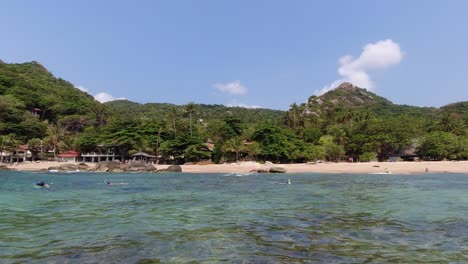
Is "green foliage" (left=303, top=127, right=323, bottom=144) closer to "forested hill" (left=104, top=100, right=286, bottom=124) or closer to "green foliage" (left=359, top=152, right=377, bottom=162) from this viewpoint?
"green foliage" (left=359, top=152, right=377, bottom=162)

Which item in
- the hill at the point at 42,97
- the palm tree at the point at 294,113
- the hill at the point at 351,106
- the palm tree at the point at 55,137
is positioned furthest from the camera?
the hill at the point at 351,106

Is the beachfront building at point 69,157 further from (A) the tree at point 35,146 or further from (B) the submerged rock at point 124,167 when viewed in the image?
(B) the submerged rock at point 124,167

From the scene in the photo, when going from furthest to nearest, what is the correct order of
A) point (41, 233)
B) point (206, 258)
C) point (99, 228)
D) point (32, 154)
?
point (32, 154) → point (99, 228) → point (41, 233) → point (206, 258)

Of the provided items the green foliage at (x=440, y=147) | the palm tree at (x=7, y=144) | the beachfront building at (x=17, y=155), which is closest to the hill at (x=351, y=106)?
the green foliage at (x=440, y=147)

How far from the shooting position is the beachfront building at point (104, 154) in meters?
85.2

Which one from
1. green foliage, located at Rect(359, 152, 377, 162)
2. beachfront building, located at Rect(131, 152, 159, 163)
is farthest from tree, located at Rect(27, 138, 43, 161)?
green foliage, located at Rect(359, 152, 377, 162)

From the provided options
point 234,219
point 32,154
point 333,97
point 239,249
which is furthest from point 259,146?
point 333,97

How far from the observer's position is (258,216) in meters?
14.0

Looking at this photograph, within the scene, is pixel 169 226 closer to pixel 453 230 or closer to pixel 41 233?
pixel 41 233

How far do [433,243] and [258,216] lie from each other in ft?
20.7

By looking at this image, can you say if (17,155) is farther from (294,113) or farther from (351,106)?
(351,106)

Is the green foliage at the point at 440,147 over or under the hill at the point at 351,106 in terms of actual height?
under

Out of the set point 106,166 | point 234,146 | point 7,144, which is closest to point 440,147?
point 234,146

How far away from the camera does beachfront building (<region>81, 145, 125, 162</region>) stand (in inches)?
3356
